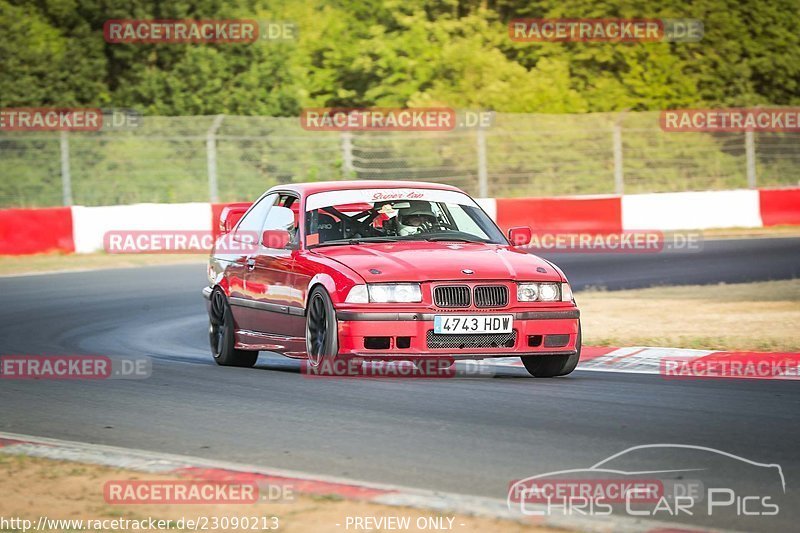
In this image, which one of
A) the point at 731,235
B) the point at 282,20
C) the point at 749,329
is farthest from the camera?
the point at 282,20

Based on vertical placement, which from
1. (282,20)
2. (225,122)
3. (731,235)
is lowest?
(731,235)

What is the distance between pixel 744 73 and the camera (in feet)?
135

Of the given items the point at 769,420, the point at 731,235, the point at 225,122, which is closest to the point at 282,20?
the point at 225,122

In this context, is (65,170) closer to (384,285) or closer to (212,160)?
(212,160)

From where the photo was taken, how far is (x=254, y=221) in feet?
38.7

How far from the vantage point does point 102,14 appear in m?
37.8

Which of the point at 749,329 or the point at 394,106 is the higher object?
the point at 394,106

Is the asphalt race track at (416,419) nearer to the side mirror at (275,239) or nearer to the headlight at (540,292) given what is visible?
the headlight at (540,292)

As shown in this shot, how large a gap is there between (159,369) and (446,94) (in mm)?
27556

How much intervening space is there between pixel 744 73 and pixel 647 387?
33411 mm

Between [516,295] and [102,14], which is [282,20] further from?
[516,295]

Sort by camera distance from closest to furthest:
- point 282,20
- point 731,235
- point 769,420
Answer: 1. point 769,420
2. point 731,235
3. point 282,20

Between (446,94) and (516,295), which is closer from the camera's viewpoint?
(516,295)

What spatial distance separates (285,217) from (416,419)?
3.42 metres
